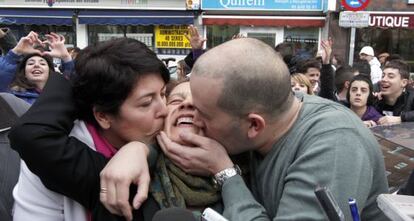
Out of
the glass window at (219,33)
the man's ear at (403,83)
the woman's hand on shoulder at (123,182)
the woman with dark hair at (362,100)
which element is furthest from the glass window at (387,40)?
the woman's hand on shoulder at (123,182)

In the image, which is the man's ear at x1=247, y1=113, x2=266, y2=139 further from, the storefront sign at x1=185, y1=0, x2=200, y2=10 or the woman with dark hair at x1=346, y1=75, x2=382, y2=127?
the storefront sign at x1=185, y1=0, x2=200, y2=10

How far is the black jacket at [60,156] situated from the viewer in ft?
4.25

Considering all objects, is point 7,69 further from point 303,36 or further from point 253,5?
point 303,36

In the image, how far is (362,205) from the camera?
3.97 feet

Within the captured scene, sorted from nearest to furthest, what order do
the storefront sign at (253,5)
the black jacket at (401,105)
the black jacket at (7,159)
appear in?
the black jacket at (7,159)
the black jacket at (401,105)
the storefront sign at (253,5)

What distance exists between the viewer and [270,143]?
1347 mm

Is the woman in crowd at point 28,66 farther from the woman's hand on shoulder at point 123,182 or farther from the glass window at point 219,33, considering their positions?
the glass window at point 219,33

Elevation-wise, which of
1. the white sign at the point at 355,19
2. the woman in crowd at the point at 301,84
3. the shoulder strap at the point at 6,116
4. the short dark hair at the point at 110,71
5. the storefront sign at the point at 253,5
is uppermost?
the storefront sign at the point at 253,5

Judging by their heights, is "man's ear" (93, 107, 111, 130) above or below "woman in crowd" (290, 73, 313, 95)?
above

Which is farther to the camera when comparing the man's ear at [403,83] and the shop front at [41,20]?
the shop front at [41,20]

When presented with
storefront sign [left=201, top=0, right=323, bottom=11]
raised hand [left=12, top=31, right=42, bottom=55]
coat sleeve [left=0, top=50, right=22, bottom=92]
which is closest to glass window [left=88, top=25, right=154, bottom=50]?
storefront sign [left=201, top=0, right=323, bottom=11]

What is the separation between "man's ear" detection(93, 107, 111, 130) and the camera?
56.9 inches

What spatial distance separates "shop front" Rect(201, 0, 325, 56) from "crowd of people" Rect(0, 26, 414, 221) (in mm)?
12223

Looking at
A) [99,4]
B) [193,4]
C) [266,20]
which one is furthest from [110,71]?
[99,4]
